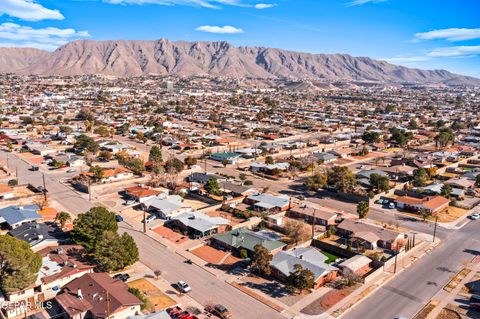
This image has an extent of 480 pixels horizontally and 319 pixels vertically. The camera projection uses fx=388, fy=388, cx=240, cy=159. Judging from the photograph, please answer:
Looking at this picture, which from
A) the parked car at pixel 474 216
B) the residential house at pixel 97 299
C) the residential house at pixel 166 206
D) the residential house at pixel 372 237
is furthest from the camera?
the parked car at pixel 474 216

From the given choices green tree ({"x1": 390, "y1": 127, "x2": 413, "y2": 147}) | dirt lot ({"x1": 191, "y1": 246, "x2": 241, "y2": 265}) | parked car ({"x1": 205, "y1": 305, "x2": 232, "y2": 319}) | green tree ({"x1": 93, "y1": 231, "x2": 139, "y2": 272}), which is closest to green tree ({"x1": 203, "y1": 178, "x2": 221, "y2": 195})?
dirt lot ({"x1": 191, "y1": 246, "x2": 241, "y2": 265})

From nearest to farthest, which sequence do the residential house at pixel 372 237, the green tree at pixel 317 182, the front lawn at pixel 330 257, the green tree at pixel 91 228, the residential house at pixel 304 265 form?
1. the residential house at pixel 304 265
2. the green tree at pixel 91 228
3. the front lawn at pixel 330 257
4. the residential house at pixel 372 237
5. the green tree at pixel 317 182

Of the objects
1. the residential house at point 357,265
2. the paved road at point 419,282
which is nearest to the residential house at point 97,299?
the paved road at point 419,282

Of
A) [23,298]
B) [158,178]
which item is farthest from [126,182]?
[23,298]

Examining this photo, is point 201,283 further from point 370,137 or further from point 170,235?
point 370,137

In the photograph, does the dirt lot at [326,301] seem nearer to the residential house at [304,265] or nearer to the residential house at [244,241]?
the residential house at [304,265]

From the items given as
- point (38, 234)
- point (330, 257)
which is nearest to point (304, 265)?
point (330, 257)

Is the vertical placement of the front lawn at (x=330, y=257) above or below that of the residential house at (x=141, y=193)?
below
